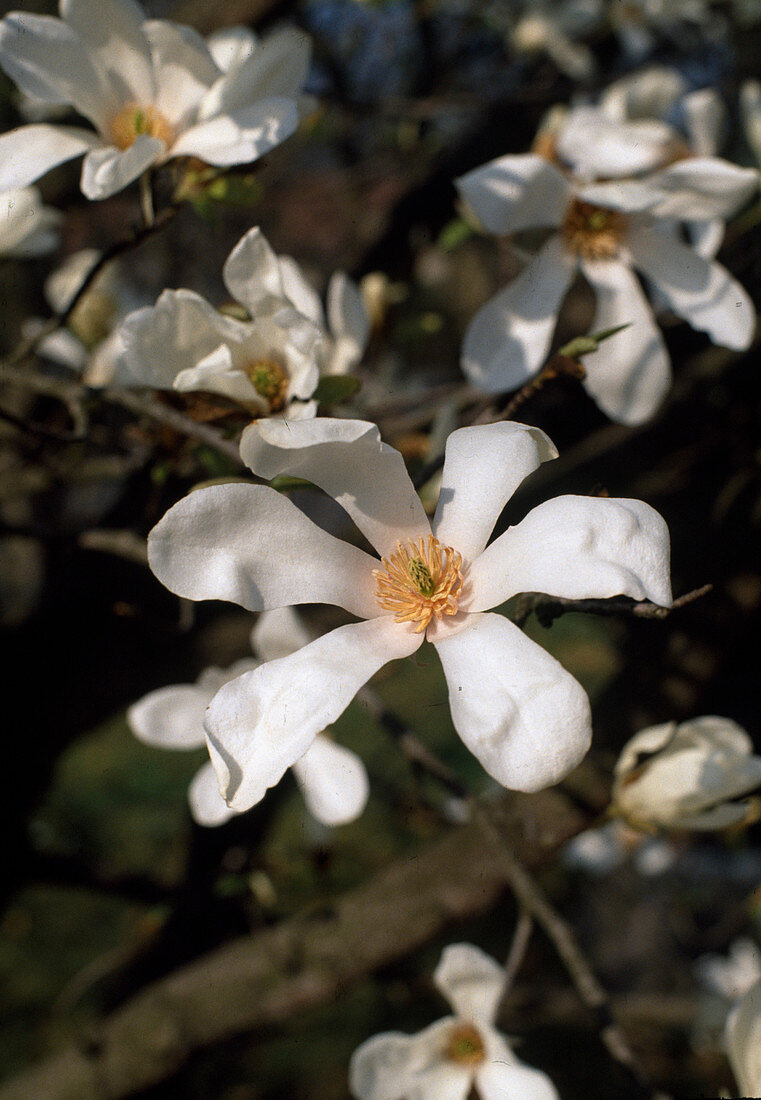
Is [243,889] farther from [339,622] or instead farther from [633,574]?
[633,574]

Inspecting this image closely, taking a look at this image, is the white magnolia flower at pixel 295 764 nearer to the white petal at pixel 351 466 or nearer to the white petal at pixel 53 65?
the white petal at pixel 351 466

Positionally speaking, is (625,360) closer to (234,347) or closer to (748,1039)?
(234,347)

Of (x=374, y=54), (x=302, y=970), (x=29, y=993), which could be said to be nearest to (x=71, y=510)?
(x=302, y=970)

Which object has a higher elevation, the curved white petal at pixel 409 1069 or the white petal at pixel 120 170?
the white petal at pixel 120 170

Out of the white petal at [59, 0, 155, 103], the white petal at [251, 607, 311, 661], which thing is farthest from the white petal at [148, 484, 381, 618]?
the white petal at [59, 0, 155, 103]

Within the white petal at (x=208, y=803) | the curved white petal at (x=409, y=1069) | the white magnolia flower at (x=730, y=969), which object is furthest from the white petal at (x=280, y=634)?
the white magnolia flower at (x=730, y=969)

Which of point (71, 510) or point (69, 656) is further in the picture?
point (71, 510)

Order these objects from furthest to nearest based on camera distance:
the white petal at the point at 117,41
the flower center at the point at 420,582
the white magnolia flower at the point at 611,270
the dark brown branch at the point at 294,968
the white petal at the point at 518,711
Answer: the dark brown branch at the point at 294,968 < the white magnolia flower at the point at 611,270 < the white petal at the point at 117,41 < the flower center at the point at 420,582 < the white petal at the point at 518,711
